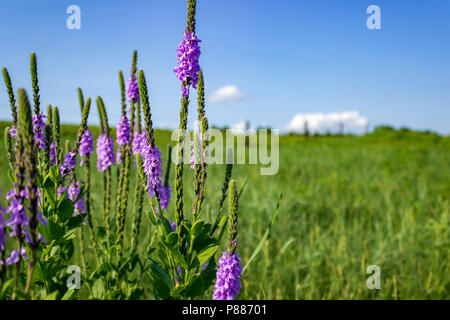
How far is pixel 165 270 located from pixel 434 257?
168 inches

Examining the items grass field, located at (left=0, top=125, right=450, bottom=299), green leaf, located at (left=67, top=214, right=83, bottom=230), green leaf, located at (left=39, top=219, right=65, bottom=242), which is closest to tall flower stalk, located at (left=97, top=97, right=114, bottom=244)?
grass field, located at (left=0, top=125, right=450, bottom=299)

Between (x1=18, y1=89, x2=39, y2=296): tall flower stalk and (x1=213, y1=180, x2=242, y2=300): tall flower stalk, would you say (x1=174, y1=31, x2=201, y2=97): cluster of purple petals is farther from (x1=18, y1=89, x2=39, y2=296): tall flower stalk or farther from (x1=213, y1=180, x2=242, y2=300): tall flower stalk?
(x1=18, y1=89, x2=39, y2=296): tall flower stalk

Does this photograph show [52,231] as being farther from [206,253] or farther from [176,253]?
[206,253]

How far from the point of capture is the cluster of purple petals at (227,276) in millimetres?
1979

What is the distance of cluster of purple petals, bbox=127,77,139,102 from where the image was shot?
9.74ft

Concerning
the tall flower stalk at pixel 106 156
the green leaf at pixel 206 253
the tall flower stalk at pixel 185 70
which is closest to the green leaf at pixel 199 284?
the green leaf at pixel 206 253

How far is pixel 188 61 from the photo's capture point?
6.48 feet

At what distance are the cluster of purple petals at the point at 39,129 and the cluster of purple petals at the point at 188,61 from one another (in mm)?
1009

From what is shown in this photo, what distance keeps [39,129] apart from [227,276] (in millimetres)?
1561

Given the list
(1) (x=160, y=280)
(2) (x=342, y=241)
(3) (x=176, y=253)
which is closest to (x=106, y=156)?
(1) (x=160, y=280)

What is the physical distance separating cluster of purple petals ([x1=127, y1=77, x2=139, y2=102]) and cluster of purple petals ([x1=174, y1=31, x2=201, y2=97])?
1.10 metres

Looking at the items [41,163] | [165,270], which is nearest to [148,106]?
[41,163]
